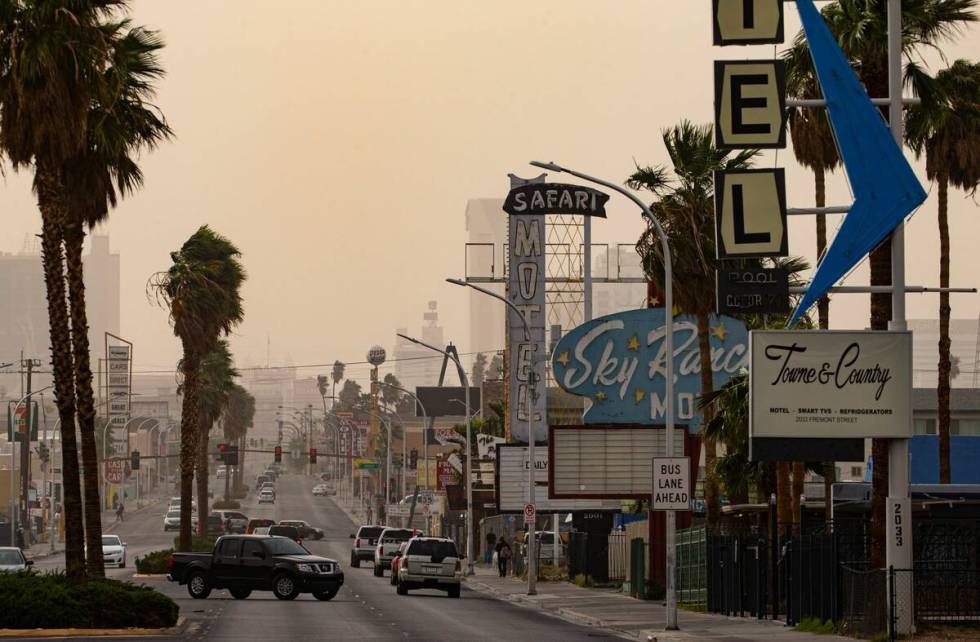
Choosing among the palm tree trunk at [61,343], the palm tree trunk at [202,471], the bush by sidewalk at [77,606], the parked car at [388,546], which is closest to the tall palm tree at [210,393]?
the palm tree trunk at [202,471]

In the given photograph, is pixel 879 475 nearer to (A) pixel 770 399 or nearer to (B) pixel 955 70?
(A) pixel 770 399

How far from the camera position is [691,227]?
46625mm

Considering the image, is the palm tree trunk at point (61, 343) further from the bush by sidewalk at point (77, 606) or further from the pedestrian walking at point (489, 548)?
the pedestrian walking at point (489, 548)

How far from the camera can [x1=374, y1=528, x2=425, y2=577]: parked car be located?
6900 cm

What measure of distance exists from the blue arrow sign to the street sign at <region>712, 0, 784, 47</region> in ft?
2.93

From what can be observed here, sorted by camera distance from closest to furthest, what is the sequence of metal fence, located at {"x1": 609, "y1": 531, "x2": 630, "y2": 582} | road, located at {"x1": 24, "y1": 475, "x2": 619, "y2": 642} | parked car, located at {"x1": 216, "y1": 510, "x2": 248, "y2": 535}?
road, located at {"x1": 24, "y1": 475, "x2": 619, "y2": 642} → metal fence, located at {"x1": 609, "y1": 531, "x2": 630, "y2": 582} → parked car, located at {"x1": 216, "y1": 510, "x2": 248, "y2": 535}

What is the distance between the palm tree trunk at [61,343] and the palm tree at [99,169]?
922 millimetres

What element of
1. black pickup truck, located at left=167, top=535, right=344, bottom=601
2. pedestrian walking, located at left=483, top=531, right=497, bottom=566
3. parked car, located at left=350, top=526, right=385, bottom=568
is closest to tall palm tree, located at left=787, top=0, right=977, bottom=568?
black pickup truck, located at left=167, top=535, right=344, bottom=601

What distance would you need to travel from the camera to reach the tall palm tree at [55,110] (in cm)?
3431

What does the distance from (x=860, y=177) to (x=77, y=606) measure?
16953 mm

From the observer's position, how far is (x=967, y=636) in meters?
28.3

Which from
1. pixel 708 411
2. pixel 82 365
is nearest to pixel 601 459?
pixel 708 411

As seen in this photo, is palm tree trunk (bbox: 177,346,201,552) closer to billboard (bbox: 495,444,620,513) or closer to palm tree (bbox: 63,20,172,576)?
billboard (bbox: 495,444,620,513)

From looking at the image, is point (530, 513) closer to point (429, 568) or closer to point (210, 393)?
point (429, 568)
